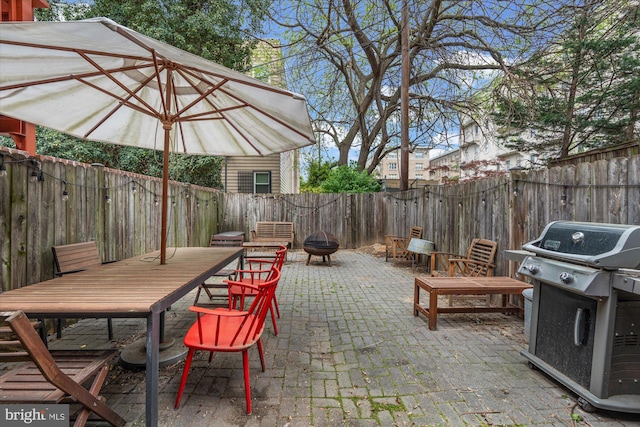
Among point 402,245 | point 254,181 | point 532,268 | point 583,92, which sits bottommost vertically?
point 402,245

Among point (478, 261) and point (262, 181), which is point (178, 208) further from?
point (478, 261)

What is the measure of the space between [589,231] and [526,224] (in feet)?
5.76

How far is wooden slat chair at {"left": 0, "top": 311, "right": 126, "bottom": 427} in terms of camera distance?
4.37 feet

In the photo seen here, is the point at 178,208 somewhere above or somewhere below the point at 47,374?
above

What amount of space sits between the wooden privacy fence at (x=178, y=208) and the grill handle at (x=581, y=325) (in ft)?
3.71

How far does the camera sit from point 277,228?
9.76 m

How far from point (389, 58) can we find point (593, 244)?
10.1 m

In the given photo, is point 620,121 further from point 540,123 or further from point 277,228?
point 277,228

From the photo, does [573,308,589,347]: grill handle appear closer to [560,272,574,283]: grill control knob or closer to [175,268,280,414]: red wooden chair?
[560,272,574,283]: grill control knob

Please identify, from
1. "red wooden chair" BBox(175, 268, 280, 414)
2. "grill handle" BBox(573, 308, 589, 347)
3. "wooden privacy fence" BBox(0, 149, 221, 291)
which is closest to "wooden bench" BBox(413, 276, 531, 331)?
"grill handle" BBox(573, 308, 589, 347)

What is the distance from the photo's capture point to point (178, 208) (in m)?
6.70

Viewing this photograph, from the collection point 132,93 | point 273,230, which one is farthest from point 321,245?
point 132,93

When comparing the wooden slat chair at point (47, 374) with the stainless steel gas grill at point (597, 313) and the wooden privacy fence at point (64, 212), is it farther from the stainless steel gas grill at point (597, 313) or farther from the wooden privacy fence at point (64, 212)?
the stainless steel gas grill at point (597, 313)

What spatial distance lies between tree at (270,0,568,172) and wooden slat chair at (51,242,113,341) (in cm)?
710
